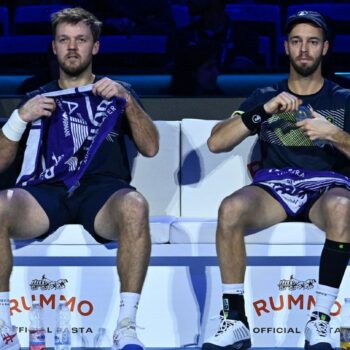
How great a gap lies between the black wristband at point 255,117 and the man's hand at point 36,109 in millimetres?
839

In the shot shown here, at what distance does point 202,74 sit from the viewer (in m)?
6.40

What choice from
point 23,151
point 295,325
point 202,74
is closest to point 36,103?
point 23,151

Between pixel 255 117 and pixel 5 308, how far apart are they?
1.33m

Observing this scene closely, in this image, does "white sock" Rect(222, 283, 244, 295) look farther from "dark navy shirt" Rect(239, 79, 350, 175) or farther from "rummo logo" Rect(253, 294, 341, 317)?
"dark navy shirt" Rect(239, 79, 350, 175)

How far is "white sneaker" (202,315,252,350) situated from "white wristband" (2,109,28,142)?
3.91 ft

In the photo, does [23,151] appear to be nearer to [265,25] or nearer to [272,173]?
[272,173]

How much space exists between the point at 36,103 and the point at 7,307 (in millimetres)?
893

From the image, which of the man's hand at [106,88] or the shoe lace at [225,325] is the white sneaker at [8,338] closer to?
the shoe lace at [225,325]

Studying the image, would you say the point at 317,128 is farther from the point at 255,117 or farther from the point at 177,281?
the point at 177,281

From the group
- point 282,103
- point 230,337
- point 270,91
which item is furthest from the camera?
point 270,91

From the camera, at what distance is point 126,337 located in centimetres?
412

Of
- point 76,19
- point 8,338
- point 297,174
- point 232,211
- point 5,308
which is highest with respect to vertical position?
point 76,19

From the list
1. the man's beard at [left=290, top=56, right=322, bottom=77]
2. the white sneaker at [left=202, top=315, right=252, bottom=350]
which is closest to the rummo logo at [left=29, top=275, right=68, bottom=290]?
the white sneaker at [left=202, top=315, right=252, bottom=350]

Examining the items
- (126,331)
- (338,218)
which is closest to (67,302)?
(126,331)
